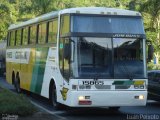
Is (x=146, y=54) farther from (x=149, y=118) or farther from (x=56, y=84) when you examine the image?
(x=56, y=84)

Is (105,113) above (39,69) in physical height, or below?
below

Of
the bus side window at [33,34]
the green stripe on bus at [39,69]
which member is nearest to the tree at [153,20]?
the bus side window at [33,34]

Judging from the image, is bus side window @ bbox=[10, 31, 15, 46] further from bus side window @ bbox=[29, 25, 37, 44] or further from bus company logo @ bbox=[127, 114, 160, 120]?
bus company logo @ bbox=[127, 114, 160, 120]

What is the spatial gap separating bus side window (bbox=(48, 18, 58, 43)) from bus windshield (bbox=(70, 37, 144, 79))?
2.13 m

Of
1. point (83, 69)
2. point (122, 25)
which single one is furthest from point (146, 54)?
point (83, 69)

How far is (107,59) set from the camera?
14.7 metres

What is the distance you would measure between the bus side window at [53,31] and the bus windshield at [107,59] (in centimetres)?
213

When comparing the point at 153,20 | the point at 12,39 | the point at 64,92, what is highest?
the point at 153,20

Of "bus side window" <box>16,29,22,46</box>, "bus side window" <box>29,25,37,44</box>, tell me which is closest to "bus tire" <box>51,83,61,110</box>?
"bus side window" <box>29,25,37,44</box>

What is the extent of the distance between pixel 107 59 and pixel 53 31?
3.02 m

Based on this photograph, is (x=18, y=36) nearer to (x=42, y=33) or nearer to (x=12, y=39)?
(x=12, y=39)

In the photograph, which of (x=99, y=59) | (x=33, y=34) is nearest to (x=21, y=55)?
(x=33, y=34)

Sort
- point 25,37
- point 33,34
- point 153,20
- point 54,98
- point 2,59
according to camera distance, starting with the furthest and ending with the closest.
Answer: point 2,59 → point 153,20 → point 25,37 → point 33,34 → point 54,98

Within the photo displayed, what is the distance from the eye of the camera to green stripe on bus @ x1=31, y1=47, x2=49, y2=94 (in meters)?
18.4
